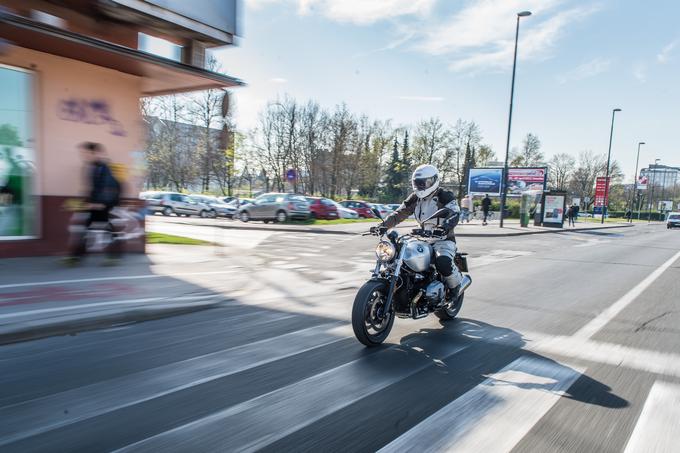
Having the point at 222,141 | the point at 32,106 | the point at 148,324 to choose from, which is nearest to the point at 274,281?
the point at 148,324

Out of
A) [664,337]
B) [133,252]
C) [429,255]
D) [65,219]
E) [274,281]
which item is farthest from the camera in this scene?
[133,252]

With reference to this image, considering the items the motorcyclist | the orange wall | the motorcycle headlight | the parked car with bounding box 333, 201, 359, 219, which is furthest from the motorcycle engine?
the parked car with bounding box 333, 201, 359, 219

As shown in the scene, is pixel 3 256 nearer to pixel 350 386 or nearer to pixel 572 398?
pixel 350 386

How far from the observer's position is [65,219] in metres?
9.30

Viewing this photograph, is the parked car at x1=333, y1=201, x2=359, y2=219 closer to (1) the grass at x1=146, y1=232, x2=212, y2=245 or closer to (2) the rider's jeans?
(1) the grass at x1=146, y1=232, x2=212, y2=245

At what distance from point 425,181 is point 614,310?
12.6 feet

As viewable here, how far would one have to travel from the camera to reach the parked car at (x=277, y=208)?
24.4 m

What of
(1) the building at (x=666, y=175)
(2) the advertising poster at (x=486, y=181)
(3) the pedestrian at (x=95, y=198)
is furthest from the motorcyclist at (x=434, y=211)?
(1) the building at (x=666, y=175)

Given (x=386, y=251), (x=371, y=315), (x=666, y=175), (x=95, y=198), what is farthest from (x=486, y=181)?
(x=666, y=175)

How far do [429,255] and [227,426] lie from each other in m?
2.94

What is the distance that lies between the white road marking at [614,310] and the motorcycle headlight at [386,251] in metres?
2.47

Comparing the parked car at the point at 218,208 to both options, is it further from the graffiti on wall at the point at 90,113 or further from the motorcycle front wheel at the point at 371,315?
the motorcycle front wheel at the point at 371,315

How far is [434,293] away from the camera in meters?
5.11

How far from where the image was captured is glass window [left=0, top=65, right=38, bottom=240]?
28.5 ft
